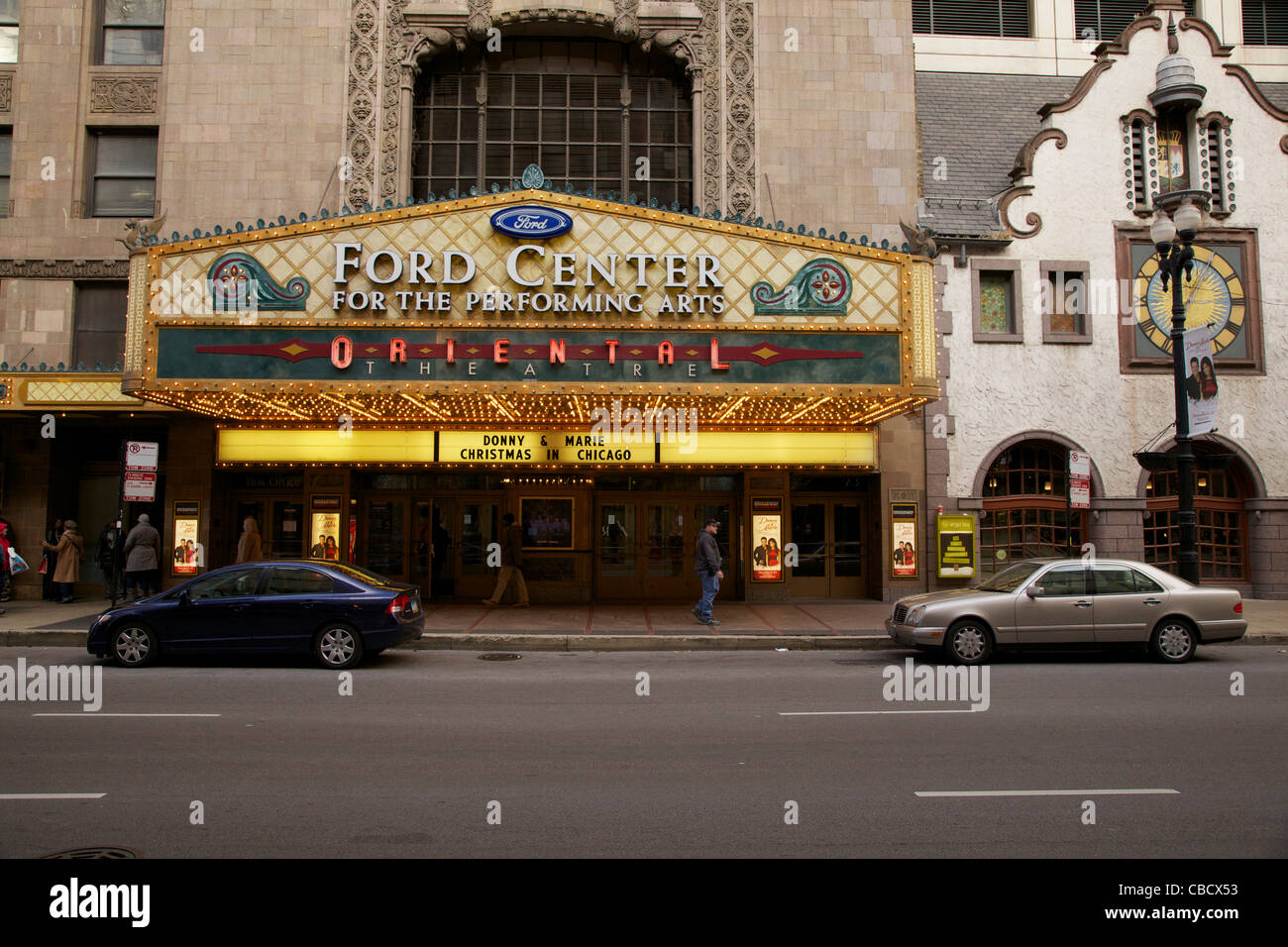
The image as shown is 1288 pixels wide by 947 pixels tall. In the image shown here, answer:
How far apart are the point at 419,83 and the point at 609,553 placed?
1146 centimetres

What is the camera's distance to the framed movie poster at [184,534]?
1803 centimetres

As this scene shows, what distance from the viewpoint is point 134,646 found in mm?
11203

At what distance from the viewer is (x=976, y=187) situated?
19719 mm

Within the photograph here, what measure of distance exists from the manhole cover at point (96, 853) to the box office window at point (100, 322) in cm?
1633

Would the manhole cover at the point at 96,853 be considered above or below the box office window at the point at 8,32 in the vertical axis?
below

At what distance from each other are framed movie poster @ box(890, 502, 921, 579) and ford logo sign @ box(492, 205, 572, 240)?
29.4 ft

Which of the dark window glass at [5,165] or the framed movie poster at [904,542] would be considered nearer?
Answer: the framed movie poster at [904,542]

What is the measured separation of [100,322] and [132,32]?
21.4 ft

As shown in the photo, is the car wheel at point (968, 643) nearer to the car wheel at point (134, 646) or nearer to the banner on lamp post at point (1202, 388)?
the banner on lamp post at point (1202, 388)

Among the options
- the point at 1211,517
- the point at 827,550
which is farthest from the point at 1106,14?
the point at 827,550

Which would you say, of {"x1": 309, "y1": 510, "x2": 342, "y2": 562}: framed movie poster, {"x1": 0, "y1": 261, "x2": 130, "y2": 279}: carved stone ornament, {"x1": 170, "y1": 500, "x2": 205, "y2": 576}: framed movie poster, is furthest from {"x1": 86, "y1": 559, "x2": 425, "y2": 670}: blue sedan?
{"x1": 0, "y1": 261, "x2": 130, "y2": 279}: carved stone ornament

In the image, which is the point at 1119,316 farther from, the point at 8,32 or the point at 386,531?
the point at 8,32

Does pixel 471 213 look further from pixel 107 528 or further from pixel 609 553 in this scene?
pixel 107 528

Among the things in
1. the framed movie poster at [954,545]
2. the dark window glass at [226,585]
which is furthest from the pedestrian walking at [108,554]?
the framed movie poster at [954,545]
